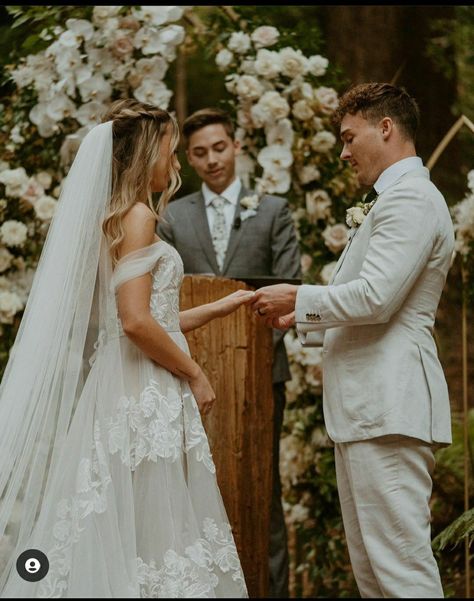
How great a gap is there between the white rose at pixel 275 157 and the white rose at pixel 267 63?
1.32 feet

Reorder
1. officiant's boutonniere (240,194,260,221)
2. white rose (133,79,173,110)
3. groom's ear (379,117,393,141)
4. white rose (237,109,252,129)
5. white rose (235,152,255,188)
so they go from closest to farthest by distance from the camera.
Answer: groom's ear (379,117,393,141)
officiant's boutonniere (240,194,260,221)
white rose (133,79,173,110)
white rose (237,109,252,129)
white rose (235,152,255,188)

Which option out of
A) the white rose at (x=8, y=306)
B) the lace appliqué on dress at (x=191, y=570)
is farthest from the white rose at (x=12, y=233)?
the lace appliqué on dress at (x=191, y=570)

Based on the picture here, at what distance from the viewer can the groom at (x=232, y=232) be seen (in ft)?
16.6

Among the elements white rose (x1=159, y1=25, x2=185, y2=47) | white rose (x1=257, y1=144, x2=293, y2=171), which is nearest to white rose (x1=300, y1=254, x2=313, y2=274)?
white rose (x1=257, y1=144, x2=293, y2=171)

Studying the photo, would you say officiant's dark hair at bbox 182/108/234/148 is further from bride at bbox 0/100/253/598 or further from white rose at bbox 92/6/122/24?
bride at bbox 0/100/253/598

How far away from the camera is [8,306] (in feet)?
17.1

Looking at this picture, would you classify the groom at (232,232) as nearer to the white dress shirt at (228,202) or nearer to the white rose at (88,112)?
the white dress shirt at (228,202)

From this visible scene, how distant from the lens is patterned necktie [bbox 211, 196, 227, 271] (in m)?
5.21

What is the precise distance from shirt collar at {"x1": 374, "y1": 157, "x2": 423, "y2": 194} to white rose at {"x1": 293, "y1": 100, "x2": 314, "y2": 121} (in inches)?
76.5

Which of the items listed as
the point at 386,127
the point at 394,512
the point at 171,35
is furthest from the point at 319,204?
the point at 394,512

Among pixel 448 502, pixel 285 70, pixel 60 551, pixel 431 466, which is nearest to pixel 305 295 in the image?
pixel 431 466

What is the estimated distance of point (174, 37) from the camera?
17.6ft

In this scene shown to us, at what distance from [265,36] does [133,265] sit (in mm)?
2401

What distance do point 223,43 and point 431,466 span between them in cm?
301
